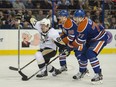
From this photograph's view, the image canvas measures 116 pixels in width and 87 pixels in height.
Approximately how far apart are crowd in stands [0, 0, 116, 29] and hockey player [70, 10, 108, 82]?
3437 mm

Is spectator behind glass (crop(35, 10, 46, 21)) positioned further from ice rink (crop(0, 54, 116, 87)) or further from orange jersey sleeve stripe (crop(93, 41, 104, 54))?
orange jersey sleeve stripe (crop(93, 41, 104, 54))

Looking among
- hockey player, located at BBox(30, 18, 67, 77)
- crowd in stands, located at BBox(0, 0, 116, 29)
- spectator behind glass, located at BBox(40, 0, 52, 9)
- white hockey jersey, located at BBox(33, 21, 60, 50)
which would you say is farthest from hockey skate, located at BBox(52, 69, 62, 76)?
spectator behind glass, located at BBox(40, 0, 52, 9)

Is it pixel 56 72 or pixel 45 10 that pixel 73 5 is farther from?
pixel 56 72

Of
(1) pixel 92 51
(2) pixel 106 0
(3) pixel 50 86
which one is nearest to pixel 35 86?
(3) pixel 50 86

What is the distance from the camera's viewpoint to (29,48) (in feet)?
30.2

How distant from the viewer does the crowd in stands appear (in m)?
9.28

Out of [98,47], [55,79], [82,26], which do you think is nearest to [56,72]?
[55,79]

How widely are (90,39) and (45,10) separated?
4.30m

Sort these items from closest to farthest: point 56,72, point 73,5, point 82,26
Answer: point 82,26
point 56,72
point 73,5

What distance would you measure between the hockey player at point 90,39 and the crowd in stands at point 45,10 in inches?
135

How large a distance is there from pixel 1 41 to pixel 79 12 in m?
3.98

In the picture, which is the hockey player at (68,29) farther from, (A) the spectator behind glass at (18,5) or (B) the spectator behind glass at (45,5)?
(B) the spectator behind glass at (45,5)

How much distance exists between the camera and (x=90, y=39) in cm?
563

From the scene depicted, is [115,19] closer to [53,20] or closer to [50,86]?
[53,20]
